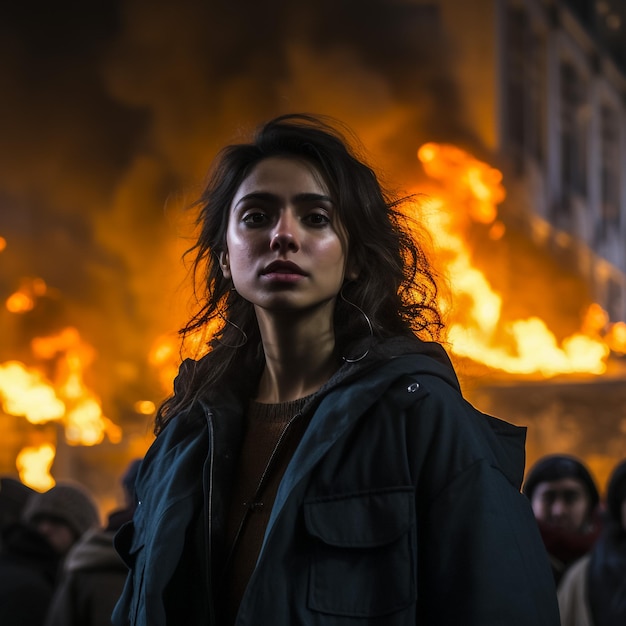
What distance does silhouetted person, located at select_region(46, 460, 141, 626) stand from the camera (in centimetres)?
371

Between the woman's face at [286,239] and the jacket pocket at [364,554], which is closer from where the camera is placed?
the jacket pocket at [364,554]

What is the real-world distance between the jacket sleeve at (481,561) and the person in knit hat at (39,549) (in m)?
2.07

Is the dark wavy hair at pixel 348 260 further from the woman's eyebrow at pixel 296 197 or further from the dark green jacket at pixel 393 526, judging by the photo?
the dark green jacket at pixel 393 526

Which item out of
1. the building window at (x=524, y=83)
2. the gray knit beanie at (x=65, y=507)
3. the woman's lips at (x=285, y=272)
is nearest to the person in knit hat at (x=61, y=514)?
the gray knit beanie at (x=65, y=507)

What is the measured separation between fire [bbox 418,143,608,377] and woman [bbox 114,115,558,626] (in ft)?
49.7

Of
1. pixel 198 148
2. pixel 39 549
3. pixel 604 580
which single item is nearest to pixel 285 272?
pixel 604 580

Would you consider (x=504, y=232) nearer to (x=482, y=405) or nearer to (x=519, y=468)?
(x=482, y=405)

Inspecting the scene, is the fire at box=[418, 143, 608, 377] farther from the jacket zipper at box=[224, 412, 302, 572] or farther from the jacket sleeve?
the jacket sleeve

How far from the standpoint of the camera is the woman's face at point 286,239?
187 centimetres

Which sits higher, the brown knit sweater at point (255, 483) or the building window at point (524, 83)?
the building window at point (524, 83)

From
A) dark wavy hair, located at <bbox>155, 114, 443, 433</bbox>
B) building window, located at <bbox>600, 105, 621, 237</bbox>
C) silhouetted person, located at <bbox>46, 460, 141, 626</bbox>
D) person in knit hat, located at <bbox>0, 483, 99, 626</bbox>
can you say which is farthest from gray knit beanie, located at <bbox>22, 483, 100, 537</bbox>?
building window, located at <bbox>600, 105, 621, 237</bbox>

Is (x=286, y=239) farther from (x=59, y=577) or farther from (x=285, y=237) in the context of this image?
(x=59, y=577)

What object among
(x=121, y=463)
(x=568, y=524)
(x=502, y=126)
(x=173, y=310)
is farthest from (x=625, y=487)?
(x=502, y=126)

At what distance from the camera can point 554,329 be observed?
743 inches
